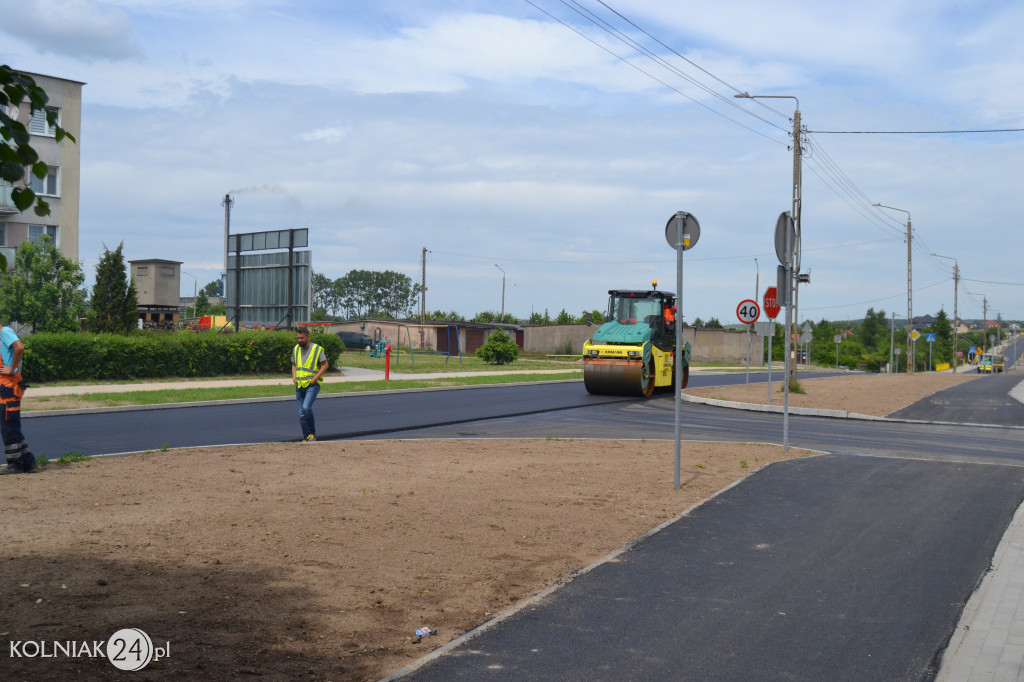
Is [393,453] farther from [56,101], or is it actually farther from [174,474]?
[56,101]

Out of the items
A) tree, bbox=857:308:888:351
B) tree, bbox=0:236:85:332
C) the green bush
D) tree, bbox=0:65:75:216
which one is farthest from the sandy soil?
tree, bbox=857:308:888:351

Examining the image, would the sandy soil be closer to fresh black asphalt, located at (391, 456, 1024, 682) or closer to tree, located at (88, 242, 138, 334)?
fresh black asphalt, located at (391, 456, 1024, 682)

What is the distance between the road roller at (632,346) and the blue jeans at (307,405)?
1149 cm

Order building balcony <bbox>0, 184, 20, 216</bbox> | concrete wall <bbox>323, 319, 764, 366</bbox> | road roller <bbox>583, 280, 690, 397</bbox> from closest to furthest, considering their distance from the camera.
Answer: road roller <bbox>583, 280, 690, 397</bbox>, building balcony <bbox>0, 184, 20, 216</bbox>, concrete wall <bbox>323, 319, 764, 366</bbox>

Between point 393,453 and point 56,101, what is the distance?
36.0 meters

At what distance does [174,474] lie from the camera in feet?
30.2

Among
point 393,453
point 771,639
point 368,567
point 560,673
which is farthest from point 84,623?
point 393,453

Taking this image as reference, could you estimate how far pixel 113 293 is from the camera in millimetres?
34594

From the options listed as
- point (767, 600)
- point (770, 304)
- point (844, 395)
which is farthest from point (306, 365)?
point (844, 395)

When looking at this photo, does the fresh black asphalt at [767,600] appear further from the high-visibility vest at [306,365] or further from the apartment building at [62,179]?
the apartment building at [62,179]

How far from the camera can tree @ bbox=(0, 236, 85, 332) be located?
28.0 meters

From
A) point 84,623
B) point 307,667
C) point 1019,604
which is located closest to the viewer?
point 307,667

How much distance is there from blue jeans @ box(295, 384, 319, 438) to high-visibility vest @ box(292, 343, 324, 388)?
0.34 feet

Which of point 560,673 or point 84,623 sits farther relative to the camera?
point 84,623
